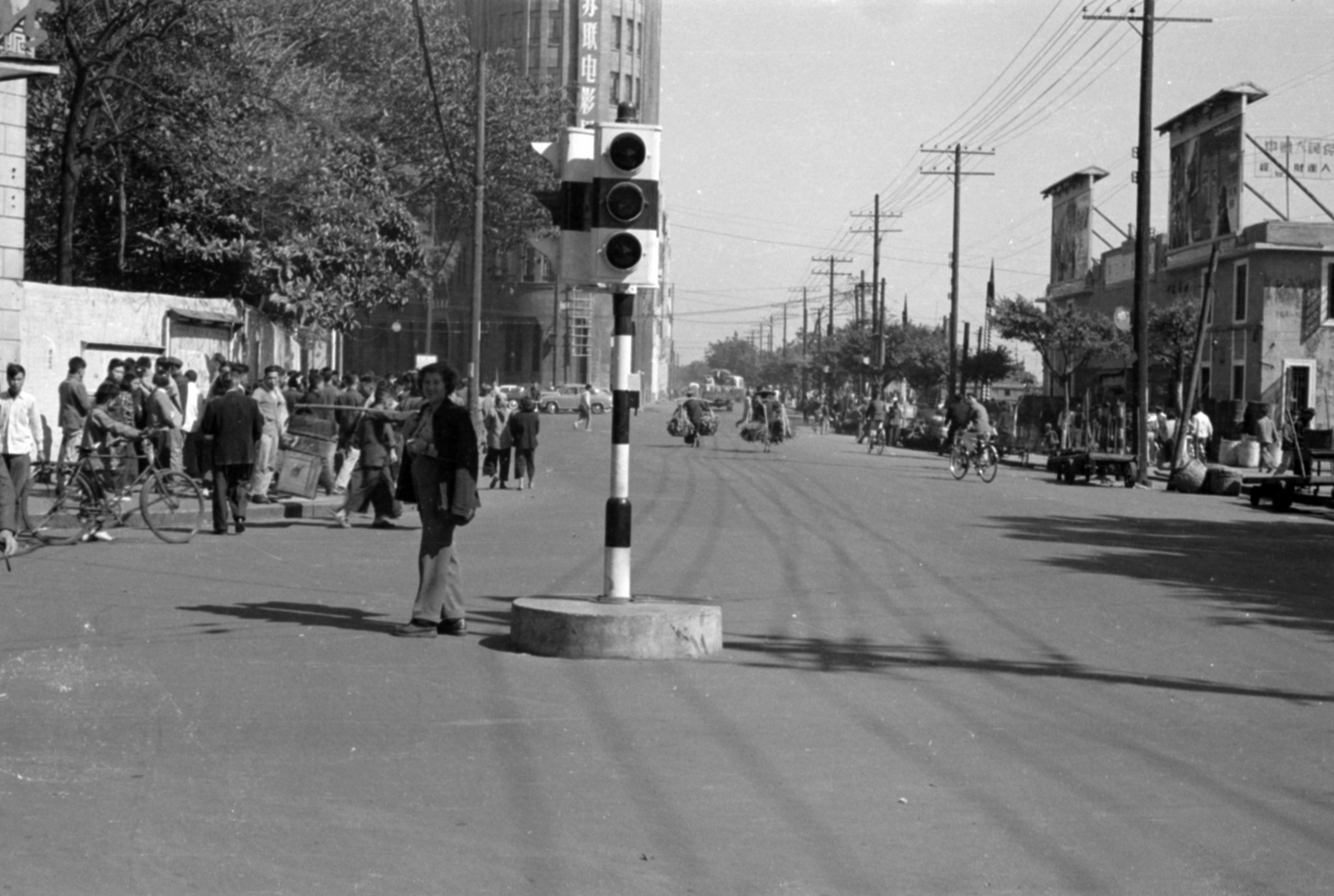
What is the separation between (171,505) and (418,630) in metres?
6.66

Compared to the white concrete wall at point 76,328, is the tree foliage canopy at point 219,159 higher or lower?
higher

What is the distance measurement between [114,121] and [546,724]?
23.0 m

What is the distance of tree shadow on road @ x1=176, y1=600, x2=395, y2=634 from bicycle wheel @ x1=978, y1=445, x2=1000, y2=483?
71.0 feet

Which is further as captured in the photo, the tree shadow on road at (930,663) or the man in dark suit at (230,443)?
the man in dark suit at (230,443)

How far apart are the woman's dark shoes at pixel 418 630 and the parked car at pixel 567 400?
7086 centimetres

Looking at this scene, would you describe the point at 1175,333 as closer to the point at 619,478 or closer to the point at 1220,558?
the point at 1220,558

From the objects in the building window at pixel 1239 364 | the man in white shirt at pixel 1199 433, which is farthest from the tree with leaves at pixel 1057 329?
the man in white shirt at pixel 1199 433

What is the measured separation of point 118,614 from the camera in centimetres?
1129

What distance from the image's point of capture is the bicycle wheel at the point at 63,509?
15.6 metres

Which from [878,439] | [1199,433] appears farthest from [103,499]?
[878,439]

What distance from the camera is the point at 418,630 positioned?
34.8 ft

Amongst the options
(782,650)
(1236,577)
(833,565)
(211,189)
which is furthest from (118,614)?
(211,189)

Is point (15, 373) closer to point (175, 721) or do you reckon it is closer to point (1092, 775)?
point (175, 721)

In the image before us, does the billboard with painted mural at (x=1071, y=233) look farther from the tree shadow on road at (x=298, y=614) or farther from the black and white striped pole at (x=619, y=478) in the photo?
the black and white striped pole at (x=619, y=478)
